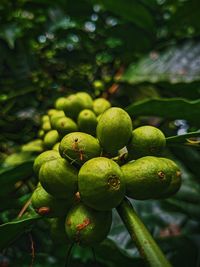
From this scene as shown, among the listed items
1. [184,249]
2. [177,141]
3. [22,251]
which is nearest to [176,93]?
[184,249]

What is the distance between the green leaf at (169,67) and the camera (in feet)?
7.14

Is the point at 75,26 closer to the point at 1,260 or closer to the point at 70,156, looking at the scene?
the point at 1,260

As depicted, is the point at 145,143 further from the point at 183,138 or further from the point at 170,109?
the point at 170,109

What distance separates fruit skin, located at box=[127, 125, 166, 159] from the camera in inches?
43.9

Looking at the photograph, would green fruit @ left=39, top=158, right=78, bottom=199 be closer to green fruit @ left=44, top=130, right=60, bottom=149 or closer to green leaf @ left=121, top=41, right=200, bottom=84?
green fruit @ left=44, top=130, right=60, bottom=149

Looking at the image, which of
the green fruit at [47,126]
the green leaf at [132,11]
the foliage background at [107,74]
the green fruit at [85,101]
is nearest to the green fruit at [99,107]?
the green fruit at [85,101]

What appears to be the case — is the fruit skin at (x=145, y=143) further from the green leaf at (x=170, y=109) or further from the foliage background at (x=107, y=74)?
the foliage background at (x=107, y=74)

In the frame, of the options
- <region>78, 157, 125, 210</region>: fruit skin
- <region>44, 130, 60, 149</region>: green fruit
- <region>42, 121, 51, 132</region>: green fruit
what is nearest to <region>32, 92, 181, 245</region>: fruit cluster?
<region>78, 157, 125, 210</region>: fruit skin

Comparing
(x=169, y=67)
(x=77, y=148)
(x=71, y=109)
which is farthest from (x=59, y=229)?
(x=169, y=67)

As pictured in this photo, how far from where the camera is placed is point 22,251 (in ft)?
6.75

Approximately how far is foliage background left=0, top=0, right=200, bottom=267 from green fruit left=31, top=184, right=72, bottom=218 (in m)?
0.61

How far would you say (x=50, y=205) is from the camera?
3.56 ft

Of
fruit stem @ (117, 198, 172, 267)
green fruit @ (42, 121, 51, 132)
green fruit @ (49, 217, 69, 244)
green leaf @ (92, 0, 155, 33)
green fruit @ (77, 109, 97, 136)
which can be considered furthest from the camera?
green leaf @ (92, 0, 155, 33)

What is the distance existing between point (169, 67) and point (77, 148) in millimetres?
1330
